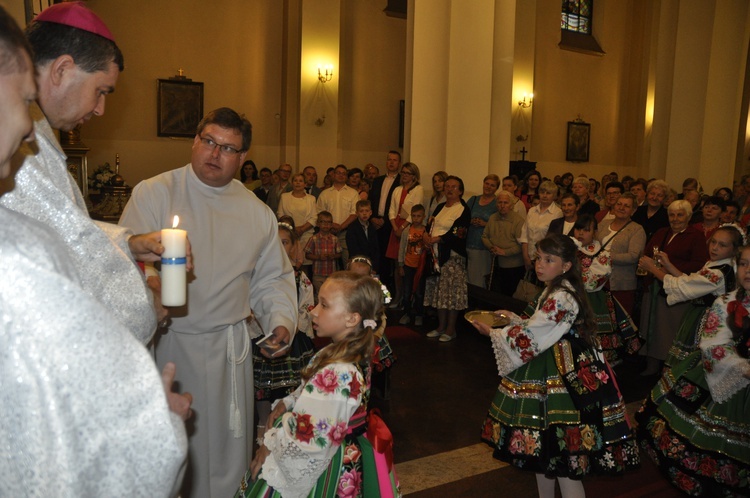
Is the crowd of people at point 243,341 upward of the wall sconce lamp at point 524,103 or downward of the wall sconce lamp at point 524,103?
downward

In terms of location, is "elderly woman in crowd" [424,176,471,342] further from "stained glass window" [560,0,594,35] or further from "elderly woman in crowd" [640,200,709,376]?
"stained glass window" [560,0,594,35]

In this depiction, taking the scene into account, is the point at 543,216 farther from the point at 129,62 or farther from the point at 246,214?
the point at 129,62

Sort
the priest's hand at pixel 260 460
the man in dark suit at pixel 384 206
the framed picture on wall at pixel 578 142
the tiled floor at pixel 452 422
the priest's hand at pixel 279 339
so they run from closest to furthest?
the priest's hand at pixel 260 460
the priest's hand at pixel 279 339
the tiled floor at pixel 452 422
the man in dark suit at pixel 384 206
the framed picture on wall at pixel 578 142

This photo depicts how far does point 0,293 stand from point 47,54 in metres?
0.99

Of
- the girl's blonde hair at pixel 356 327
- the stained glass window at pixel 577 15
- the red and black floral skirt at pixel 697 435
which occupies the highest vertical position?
the stained glass window at pixel 577 15

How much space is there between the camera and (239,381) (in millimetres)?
2746

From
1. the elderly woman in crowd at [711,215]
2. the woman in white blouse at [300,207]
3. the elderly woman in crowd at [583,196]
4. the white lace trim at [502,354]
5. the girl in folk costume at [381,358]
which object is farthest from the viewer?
the woman in white blouse at [300,207]

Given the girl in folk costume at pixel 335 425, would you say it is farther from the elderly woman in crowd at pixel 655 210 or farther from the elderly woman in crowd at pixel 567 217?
the elderly woman in crowd at pixel 655 210

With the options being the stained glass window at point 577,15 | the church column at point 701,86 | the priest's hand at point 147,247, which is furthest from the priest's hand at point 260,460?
the stained glass window at point 577,15

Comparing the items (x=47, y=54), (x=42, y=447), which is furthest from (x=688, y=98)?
(x=42, y=447)

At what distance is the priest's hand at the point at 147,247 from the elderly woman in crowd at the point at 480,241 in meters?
5.93

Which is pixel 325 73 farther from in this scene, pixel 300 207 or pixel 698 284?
pixel 698 284

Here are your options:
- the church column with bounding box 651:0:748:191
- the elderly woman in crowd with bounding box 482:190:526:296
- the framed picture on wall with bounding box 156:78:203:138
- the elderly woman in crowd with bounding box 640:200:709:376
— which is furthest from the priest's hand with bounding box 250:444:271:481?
the framed picture on wall with bounding box 156:78:203:138

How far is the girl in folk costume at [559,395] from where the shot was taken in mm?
3199
